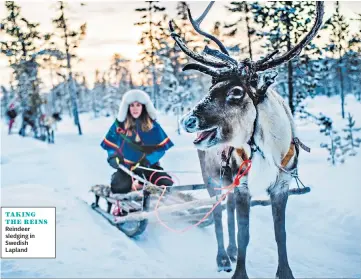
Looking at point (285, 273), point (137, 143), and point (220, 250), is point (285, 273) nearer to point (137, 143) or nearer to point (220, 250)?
point (220, 250)

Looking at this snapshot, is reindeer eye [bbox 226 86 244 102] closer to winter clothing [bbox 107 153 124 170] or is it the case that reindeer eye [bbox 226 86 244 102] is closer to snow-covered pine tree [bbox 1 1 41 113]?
snow-covered pine tree [bbox 1 1 41 113]

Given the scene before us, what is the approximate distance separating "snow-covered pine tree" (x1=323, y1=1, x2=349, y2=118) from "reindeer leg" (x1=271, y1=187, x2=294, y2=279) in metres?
1.29

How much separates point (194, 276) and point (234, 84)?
59.3 inches

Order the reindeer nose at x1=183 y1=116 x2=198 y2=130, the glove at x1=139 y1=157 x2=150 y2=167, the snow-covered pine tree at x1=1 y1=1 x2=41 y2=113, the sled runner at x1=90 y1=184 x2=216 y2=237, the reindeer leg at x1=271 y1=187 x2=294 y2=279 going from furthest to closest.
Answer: the glove at x1=139 y1=157 x2=150 y2=167
the sled runner at x1=90 y1=184 x2=216 y2=237
the snow-covered pine tree at x1=1 y1=1 x2=41 y2=113
the reindeer leg at x1=271 y1=187 x2=294 y2=279
the reindeer nose at x1=183 y1=116 x2=198 y2=130

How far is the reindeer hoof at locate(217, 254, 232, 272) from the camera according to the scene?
265cm

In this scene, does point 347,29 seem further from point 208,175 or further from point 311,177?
point 208,175

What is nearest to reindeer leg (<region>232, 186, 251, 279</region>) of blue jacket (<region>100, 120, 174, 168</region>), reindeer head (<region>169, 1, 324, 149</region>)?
reindeer head (<region>169, 1, 324, 149</region>)

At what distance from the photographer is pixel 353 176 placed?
2.60 meters

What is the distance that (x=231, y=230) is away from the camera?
2.83 metres

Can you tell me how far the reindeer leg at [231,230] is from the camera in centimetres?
272

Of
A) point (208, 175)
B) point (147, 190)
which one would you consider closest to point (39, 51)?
point (147, 190)

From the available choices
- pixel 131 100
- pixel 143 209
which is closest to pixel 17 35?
pixel 131 100

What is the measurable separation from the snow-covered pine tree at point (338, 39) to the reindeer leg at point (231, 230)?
143 centimetres

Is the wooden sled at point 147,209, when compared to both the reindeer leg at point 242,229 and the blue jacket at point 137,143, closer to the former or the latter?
the blue jacket at point 137,143
